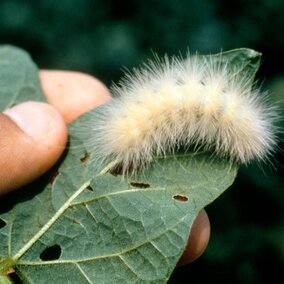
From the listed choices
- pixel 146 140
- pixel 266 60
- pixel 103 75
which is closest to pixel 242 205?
pixel 266 60

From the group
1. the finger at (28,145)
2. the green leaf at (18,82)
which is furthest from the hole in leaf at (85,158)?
the green leaf at (18,82)

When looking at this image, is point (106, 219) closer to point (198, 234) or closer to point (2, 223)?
point (2, 223)

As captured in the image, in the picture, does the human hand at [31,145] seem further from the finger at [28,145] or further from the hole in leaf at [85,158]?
the hole in leaf at [85,158]

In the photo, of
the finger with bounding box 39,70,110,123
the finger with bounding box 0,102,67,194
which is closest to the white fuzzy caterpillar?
the finger with bounding box 0,102,67,194

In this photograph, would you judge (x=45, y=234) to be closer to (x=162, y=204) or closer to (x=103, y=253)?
(x=103, y=253)

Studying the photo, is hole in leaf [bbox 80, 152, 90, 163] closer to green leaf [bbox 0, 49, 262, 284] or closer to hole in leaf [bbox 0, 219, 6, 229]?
green leaf [bbox 0, 49, 262, 284]
